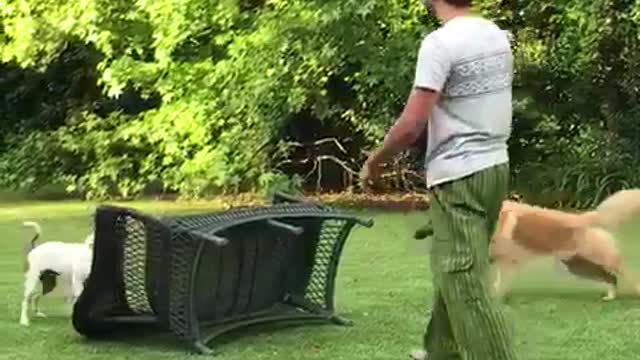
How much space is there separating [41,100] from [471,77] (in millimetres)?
18350

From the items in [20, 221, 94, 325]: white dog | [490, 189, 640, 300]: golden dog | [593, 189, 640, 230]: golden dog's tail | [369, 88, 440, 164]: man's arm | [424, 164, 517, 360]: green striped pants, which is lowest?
[20, 221, 94, 325]: white dog

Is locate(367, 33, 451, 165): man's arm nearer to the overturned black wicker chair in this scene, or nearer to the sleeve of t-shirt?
the sleeve of t-shirt

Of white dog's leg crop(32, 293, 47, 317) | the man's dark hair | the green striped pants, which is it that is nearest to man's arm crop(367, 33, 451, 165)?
the man's dark hair

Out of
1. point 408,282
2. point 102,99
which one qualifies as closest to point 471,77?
point 408,282

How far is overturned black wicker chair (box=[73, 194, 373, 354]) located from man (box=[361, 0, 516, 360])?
2047 millimetres

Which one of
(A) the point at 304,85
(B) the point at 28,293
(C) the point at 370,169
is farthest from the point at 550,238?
(A) the point at 304,85

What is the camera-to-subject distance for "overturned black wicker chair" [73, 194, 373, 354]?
6383 mm

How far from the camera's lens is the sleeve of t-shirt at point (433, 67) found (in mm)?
4273

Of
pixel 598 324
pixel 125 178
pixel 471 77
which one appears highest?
pixel 471 77

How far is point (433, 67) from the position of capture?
14.1 ft

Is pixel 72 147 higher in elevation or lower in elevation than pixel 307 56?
lower

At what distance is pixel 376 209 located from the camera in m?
16.4

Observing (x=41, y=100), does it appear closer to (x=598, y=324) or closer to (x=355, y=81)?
(x=355, y=81)

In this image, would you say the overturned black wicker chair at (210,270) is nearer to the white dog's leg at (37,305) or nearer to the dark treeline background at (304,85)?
the white dog's leg at (37,305)
